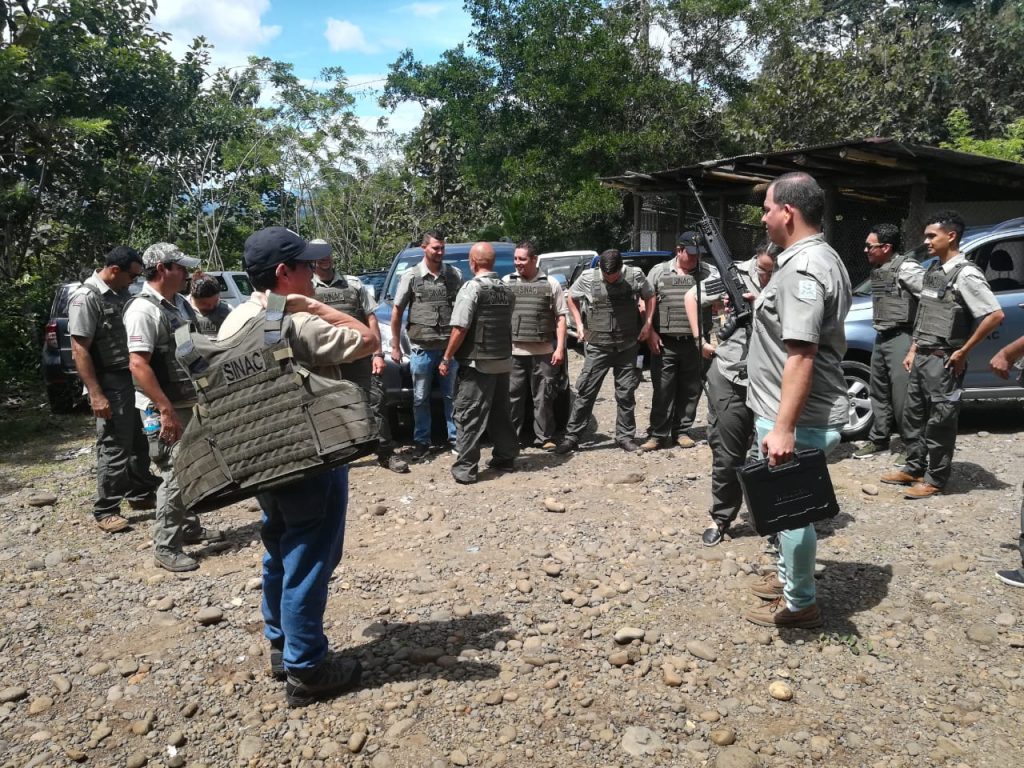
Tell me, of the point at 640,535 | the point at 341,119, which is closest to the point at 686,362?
the point at 640,535

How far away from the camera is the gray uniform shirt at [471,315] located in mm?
5531

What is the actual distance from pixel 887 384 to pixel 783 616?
3.32 m

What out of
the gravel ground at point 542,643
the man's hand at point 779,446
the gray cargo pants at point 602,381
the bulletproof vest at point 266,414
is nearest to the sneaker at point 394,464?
the gravel ground at point 542,643

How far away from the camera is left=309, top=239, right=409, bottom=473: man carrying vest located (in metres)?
5.61

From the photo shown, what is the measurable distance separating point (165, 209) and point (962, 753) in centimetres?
1573

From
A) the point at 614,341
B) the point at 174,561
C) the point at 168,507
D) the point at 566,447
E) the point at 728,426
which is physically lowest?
the point at 174,561

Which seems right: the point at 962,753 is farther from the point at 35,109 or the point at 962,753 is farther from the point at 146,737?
the point at 35,109

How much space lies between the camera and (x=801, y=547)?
3.12 meters

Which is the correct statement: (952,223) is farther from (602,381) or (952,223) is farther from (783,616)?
(783,616)

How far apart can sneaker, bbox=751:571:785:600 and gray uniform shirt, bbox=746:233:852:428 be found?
0.95 metres

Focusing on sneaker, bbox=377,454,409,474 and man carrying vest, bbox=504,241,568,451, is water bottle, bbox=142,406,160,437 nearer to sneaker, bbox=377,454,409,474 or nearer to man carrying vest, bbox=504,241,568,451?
sneaker, bbox=377,454,409,474

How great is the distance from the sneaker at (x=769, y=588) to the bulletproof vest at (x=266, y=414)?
2.11 meters

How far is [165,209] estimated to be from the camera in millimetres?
14930

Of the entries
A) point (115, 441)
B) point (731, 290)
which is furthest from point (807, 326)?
A: point (115, 441)
